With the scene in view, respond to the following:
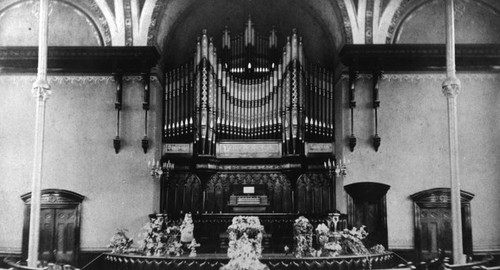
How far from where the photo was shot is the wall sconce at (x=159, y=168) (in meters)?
15.9

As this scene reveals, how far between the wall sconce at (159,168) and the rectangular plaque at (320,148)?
12.5ft

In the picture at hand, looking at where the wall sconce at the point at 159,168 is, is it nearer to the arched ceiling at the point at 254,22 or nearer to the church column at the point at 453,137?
the arched ceiling at the point at 254,22

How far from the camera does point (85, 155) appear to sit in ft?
53.2

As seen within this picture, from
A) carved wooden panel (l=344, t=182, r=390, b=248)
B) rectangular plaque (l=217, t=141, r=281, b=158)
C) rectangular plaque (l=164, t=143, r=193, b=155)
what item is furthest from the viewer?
rectangular plaque (l=164, t=143, r=193, b=155)

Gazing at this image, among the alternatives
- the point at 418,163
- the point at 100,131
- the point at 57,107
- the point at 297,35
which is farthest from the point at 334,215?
the point at 57,107

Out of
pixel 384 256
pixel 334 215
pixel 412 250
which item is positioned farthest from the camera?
pixel 412 250

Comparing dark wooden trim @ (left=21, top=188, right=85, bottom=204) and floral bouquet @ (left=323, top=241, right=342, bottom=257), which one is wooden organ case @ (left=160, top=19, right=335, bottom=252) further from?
floral bouquet @ (left=323, top=241, right=342, bottom=257)

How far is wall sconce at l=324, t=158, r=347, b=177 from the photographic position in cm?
1559

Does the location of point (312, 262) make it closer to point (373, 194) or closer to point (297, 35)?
point (373, 194)

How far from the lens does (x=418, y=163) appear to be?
1611 centimetres

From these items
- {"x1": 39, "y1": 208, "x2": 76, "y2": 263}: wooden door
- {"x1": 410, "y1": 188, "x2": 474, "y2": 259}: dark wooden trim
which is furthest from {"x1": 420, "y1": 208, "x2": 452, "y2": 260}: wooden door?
{"x1": 39, "y1": 208, "x2": 76, "y2": 263}: wooden door

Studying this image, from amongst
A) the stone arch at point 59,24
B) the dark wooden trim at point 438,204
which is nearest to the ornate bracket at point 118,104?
the stone arch at point 59,24

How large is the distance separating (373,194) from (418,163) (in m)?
1.50

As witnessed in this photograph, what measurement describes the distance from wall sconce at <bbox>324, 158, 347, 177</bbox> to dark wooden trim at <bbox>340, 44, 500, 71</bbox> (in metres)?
2.57
